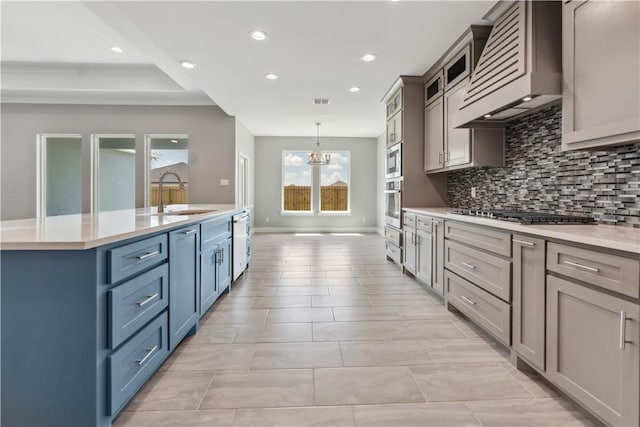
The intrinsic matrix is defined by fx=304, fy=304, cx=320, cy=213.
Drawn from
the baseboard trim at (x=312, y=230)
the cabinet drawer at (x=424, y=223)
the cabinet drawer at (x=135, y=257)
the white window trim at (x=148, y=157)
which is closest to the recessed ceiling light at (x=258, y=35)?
the cabinet drawer at (x=135, y=257)

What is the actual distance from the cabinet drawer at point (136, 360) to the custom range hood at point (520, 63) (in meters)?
2.62

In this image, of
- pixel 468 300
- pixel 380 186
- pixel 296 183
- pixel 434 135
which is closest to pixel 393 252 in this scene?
pixel 434 135

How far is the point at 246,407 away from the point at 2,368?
1.01m

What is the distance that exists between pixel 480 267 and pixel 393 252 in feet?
7.23

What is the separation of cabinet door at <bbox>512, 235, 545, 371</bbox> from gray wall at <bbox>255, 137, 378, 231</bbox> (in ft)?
Result: 22.6

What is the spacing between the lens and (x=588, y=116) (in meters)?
1.62

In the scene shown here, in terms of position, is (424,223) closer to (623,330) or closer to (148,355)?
(623,330)

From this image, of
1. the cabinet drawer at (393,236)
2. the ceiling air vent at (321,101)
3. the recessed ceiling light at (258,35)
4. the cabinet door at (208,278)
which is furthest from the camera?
the ceiling air vent at (321,101)

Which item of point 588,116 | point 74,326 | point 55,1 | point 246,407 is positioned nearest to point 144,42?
point 55,1

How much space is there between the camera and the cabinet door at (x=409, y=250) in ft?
11.7

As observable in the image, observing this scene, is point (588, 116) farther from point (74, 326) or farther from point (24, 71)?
point (24, 71)

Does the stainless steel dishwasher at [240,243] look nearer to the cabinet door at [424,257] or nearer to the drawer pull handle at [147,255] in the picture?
the drawer pull handle at [147,255]

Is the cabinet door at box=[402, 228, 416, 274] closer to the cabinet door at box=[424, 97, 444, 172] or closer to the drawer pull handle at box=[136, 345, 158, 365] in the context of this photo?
the cabinet door at box=[424, 97, 444, 172]

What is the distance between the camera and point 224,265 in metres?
3.07
